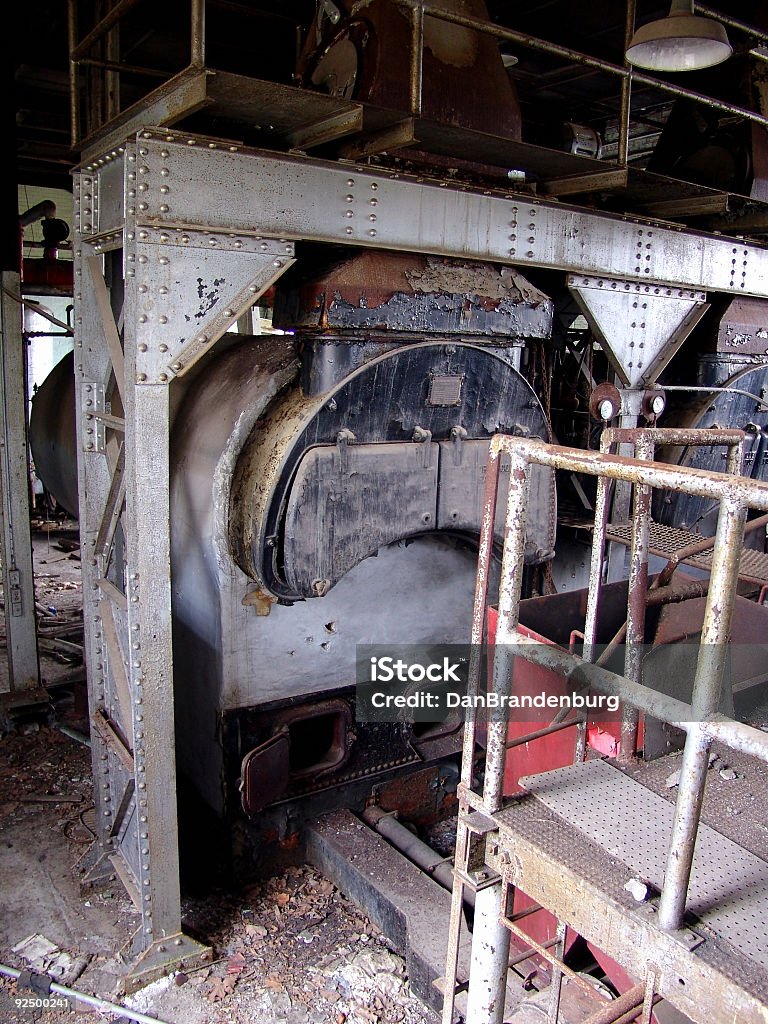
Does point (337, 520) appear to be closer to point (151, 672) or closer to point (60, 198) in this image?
point (151, 672)

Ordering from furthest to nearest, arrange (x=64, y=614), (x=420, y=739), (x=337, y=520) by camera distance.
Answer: (x=64, y=614) → (x=420, y=739) → (x=337, y=520)

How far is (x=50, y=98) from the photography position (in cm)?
829

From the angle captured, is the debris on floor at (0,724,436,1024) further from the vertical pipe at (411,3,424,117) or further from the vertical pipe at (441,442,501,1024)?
the vertical pipe at (411,3,424,117)

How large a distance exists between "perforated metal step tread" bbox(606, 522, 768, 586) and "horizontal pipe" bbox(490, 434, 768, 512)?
2065mm

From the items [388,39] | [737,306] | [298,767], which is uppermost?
[388,39]

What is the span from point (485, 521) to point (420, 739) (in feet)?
10.4

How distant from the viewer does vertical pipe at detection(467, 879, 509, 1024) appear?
2592 millimetres

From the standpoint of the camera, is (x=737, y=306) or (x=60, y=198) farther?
(x=60, y=198)

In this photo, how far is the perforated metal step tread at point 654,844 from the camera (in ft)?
6.77

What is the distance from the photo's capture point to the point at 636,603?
10.1ft

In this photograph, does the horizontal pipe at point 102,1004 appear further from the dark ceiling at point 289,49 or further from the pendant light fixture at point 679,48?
the pendant light fixture at point 679,48

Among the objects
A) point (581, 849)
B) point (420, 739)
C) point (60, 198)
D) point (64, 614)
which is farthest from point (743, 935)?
point (60, 198)

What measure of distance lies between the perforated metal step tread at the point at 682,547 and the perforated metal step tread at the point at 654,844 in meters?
1.85

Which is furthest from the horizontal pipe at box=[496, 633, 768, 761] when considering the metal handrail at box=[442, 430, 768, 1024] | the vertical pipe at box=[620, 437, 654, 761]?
the vertical pipe at box=[620, 437, 654, 761]
